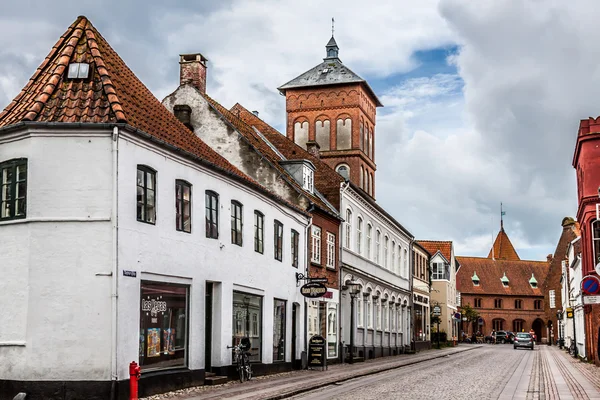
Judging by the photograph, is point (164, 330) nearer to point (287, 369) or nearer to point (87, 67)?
point (87, 67)

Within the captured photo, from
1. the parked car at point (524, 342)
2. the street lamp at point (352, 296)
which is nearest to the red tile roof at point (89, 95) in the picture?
the street lamp at point (352, 296)

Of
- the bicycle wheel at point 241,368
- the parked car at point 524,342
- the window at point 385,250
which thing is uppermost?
the window at point 385,250

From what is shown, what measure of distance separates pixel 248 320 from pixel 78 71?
369 inches

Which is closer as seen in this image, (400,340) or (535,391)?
Answer: (535,391)

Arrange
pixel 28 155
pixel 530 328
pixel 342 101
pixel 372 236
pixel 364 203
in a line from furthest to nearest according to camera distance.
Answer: pixel 530 328 < pixel 342 101 < pixel 372 236 < pixel 364 203 < pixel 28 155

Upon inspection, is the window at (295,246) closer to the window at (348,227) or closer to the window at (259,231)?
the window at (259,231)

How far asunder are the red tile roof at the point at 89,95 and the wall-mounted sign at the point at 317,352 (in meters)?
10.8

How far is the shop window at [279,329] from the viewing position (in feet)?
89.5

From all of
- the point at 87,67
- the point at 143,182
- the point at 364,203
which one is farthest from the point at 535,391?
the point at 364,203

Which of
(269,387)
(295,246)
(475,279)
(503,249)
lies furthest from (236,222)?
(503,249)

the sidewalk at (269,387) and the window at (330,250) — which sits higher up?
the window at (330,250)

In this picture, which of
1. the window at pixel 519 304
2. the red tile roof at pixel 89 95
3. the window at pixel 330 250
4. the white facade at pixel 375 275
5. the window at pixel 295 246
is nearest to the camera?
the red tile roof at pixel 89 95

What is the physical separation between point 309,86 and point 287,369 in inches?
2219

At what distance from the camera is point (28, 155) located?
17344mm
